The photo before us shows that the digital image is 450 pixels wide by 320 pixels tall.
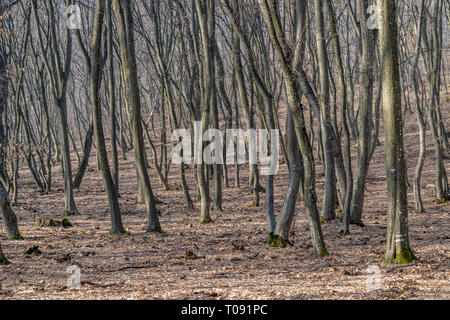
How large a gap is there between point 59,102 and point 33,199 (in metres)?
5.25

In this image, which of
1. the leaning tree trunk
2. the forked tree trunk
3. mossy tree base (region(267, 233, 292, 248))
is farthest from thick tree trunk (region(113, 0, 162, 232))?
the leaning tree trunk

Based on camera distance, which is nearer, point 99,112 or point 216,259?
point 216,259

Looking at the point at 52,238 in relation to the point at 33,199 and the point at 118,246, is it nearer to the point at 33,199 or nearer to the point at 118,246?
the point at 118,246

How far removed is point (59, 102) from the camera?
1331 centimetres

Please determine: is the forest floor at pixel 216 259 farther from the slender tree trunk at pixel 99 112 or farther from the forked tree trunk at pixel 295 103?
the forked tree trunk at pixel 295 103

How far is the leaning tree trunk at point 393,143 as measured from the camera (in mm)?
6574

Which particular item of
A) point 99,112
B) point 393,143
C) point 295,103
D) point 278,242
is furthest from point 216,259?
point 99,112

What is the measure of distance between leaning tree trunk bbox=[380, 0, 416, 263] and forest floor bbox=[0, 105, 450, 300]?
1.00 ft

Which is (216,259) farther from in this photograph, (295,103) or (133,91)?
(133,91)

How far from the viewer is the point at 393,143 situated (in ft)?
21.9

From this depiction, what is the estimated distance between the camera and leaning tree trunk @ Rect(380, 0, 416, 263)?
21.6 feet

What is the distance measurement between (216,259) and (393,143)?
320 centimetres

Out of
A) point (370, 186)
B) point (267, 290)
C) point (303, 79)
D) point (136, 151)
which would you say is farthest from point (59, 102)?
point (370, 186)

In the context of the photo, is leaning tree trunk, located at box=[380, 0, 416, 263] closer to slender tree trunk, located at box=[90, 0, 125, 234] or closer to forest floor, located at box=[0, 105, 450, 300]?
forest floor, located at box=[0, 105, 450, 300]
